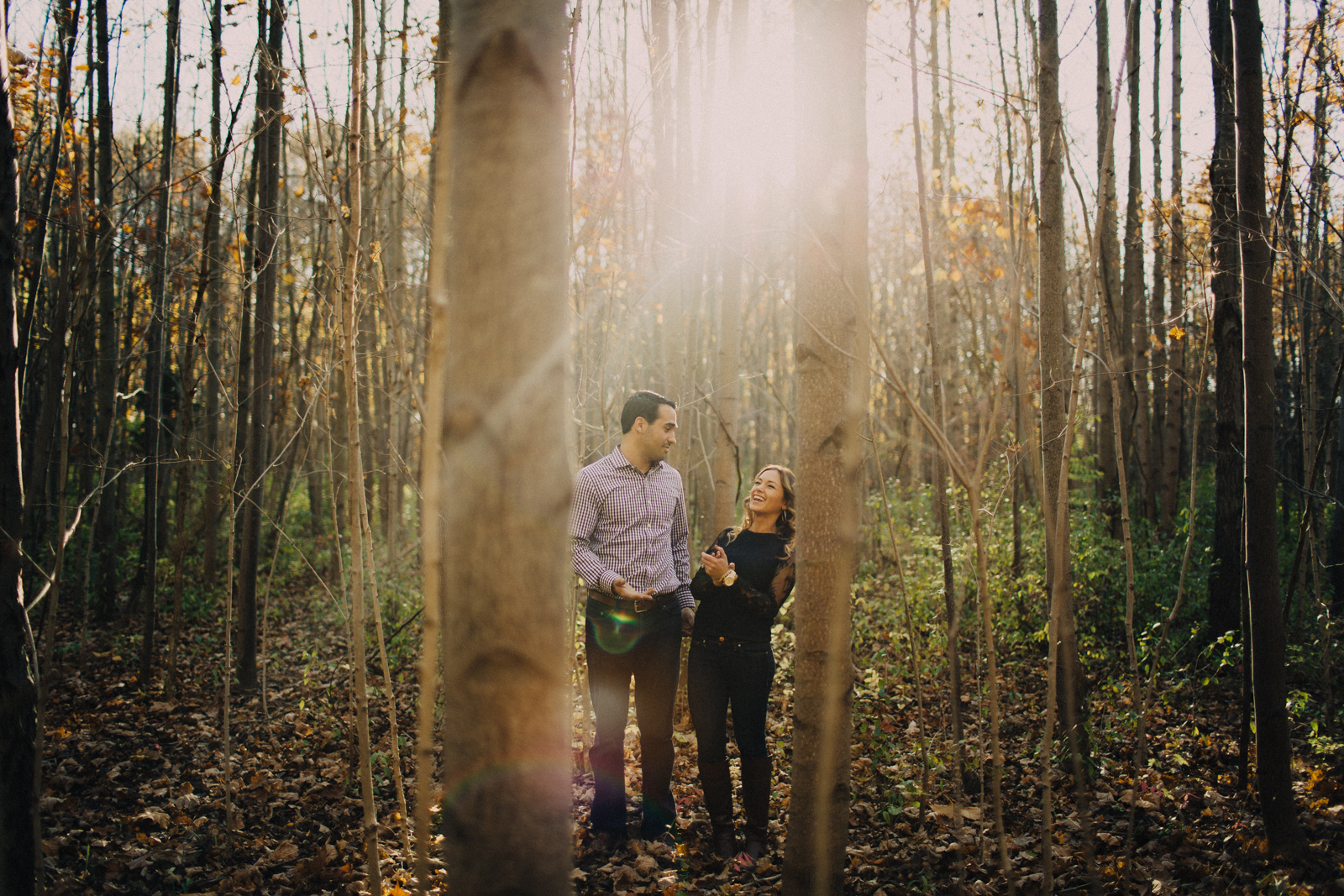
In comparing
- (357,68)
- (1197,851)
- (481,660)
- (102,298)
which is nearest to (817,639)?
(481,660)

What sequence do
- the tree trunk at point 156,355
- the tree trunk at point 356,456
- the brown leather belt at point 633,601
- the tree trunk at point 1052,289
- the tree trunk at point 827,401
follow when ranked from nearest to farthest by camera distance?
1. the tree trunk at point 827,401
2. the tree trunk at point 356,456
3. the brown leather belt at point 633,601
4. the tree trunk at point 1052,289
5. the tree trunk at point 156,355

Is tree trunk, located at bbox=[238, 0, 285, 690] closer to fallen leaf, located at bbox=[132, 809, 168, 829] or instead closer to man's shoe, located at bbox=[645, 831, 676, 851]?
fallen leaf, located at bbox=[132, 809, 168, 829]

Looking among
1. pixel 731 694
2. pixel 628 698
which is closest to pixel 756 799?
pixel 731 694

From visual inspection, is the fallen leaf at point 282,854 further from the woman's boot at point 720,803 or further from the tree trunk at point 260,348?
the tree trunk at point 260,348

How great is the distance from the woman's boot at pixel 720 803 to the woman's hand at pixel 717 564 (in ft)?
2.61

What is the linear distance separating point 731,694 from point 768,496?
866 millimetres

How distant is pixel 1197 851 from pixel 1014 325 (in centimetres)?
271

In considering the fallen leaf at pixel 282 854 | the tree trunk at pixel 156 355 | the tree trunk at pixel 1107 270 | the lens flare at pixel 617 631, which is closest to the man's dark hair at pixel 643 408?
the lens flare at pixel 617 631

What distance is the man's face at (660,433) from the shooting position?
3145mm

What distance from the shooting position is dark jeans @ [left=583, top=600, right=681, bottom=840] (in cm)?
304

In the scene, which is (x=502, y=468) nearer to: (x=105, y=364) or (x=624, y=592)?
(x=624, y=592)

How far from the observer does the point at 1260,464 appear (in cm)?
285

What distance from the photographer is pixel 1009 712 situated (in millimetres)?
4844

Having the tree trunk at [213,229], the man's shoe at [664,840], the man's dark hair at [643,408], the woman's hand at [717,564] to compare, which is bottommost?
the man's shoe at [664,840]
